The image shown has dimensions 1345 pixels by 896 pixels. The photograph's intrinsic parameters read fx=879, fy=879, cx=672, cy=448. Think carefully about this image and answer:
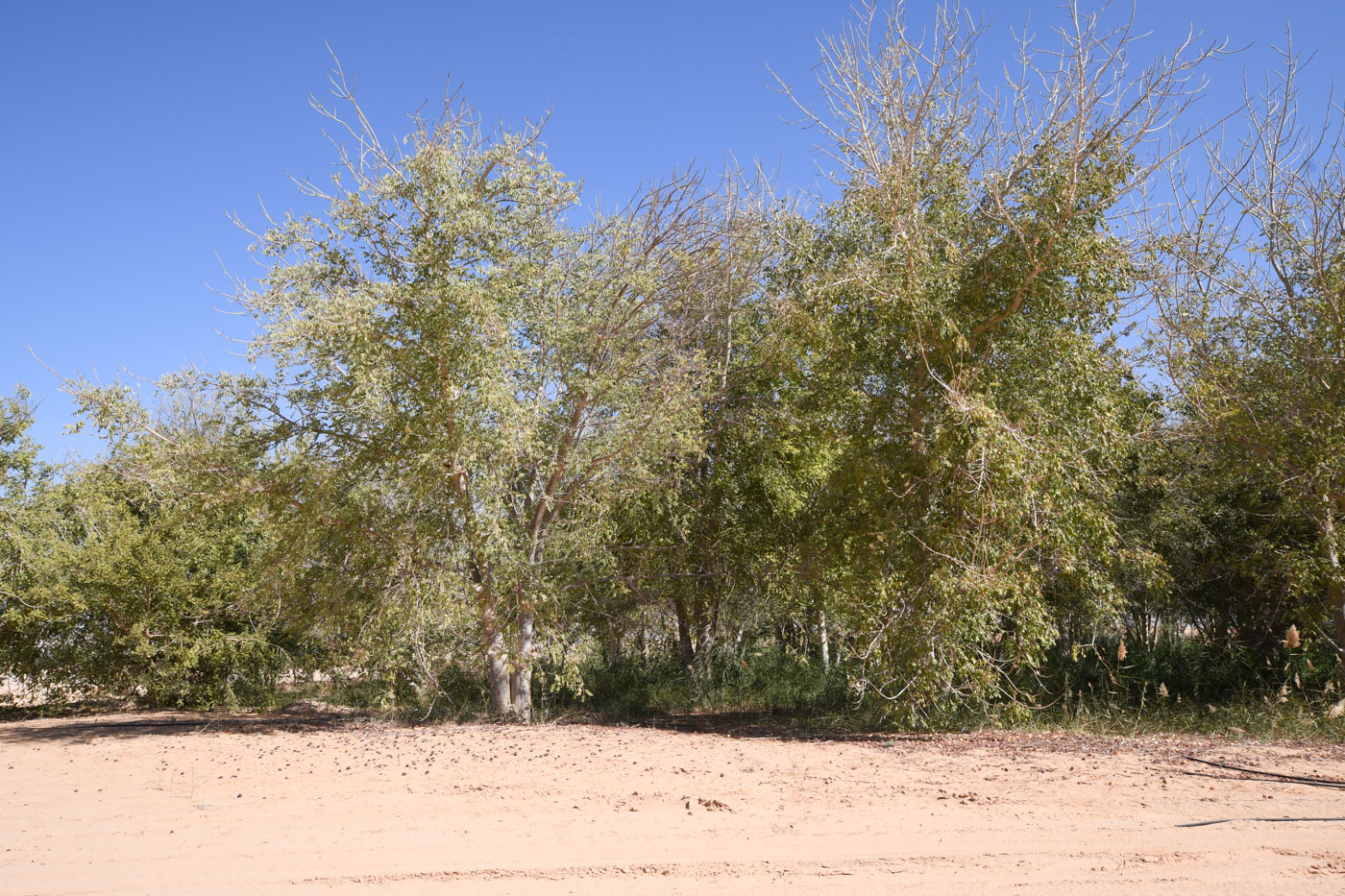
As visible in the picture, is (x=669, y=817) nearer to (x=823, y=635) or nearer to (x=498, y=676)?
(x=498, y=676)

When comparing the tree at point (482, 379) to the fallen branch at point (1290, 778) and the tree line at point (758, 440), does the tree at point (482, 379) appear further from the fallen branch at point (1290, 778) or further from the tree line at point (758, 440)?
the fallen branch at point (1290, 778)

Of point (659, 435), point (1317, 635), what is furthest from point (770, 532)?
point (1317, 635)

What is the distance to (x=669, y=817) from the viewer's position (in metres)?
6.49

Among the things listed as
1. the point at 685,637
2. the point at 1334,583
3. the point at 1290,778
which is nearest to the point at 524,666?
the point at 685,637

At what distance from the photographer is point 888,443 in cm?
1107

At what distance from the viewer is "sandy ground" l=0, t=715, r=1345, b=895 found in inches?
200

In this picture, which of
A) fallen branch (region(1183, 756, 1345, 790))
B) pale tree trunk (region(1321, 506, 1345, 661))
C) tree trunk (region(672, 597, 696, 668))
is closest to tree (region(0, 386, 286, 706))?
tree trunk (region(672, 597, 696, 668))

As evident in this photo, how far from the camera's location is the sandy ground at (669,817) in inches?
200

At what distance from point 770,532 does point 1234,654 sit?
22.7 ft

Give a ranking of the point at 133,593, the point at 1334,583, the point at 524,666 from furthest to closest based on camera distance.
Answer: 1. the point at 133,593
2. the point at 524,666
3. the point at 1334,583

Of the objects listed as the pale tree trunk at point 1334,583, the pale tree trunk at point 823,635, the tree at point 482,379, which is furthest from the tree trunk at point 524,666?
the pale tree trunk at point 1334,583

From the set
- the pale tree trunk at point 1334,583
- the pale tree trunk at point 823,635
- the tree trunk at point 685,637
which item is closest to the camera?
the pale tree trunk at point 1334,583

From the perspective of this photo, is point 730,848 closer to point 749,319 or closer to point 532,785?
point 532,785

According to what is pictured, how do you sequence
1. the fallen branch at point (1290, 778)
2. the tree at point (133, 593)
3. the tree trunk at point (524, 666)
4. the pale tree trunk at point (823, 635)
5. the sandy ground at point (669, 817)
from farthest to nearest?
the pale tree trunk at point (823, 635) < the tree at point (133, 593) < the tree trunk at point (524, 666) < the fallen branch at point (1290, 778) < the sandy ground at point (669, 817)
